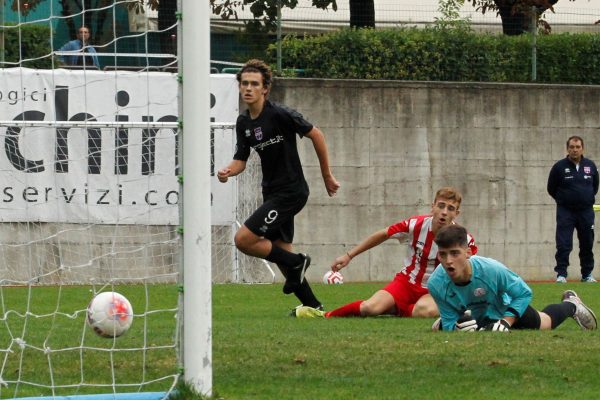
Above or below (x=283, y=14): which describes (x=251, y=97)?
below

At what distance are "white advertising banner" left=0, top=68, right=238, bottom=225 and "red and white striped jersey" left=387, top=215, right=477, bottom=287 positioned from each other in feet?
21.5

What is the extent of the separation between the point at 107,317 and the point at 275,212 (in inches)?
146

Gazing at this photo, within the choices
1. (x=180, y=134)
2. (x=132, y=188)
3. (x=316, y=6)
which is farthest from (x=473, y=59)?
(x=180, y=134)

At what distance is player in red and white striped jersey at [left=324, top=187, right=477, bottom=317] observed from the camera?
35.0 feet

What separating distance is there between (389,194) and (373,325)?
34.8ft

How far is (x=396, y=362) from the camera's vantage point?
Answer: 7.29 m

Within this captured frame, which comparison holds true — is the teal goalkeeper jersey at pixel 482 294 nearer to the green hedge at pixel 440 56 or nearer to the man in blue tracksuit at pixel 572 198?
the man in blue tracksuit at pixel 572 198

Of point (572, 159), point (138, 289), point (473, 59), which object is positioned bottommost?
point (138, 289)

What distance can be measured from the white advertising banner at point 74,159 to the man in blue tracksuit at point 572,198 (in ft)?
15.4

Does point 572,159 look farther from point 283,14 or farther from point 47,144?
point 47,144

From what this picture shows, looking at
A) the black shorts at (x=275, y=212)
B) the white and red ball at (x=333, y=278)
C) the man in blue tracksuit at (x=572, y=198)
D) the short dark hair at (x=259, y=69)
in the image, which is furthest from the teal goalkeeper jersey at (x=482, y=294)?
the man in blue tracksuit at (x=572, y=198)

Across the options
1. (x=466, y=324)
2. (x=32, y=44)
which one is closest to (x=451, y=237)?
(x=466, y=324)

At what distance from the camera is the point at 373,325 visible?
9.72 m

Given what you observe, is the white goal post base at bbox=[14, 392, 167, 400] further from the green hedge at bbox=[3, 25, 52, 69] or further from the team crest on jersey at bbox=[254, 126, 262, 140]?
the green hedge at bbox=[3, 25, 52, 69]
